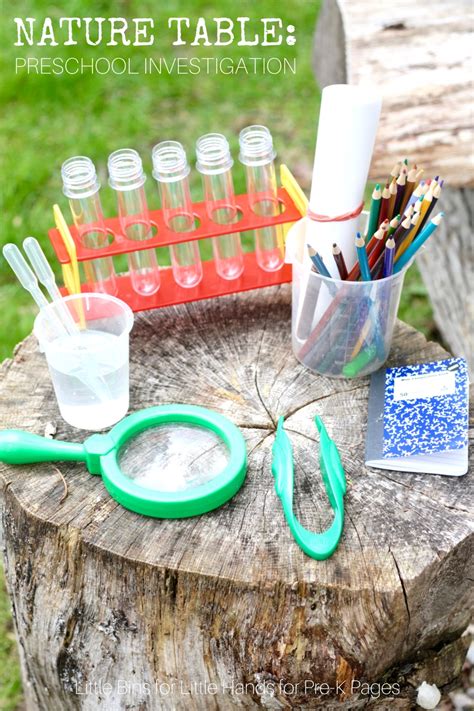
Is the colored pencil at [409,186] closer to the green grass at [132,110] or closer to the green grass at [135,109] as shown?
the green grass at [132,110]

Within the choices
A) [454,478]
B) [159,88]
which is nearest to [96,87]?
[159,88]

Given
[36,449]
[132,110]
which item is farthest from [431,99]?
[132,110]

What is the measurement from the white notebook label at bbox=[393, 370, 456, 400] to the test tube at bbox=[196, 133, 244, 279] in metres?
0.34

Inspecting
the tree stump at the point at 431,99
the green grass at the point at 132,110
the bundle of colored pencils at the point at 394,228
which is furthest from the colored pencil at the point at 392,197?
the green grass at the point at 132,110

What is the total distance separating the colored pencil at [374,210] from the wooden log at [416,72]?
598mm

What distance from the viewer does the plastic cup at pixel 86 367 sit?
1240mm

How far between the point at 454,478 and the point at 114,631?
49 cm

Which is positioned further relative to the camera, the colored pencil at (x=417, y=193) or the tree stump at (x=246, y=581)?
the colored pencil at (x=417, y=193)

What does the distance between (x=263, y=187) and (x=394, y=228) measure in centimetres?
32

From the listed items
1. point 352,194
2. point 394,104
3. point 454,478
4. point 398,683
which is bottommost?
point 398,683

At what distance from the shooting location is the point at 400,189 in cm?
121

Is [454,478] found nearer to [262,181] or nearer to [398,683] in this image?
[398,683]

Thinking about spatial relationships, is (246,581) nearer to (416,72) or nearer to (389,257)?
(389,257)

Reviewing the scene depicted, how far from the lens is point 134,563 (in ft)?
3.65
